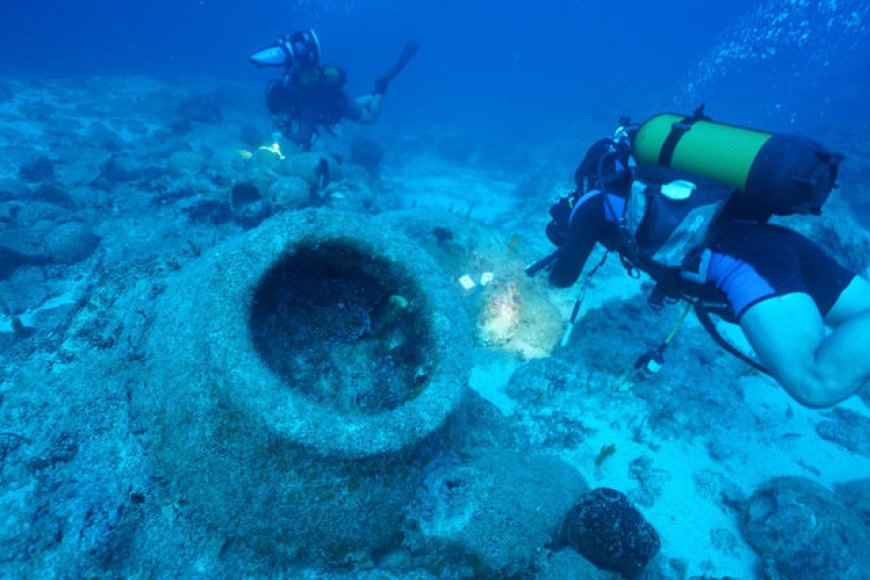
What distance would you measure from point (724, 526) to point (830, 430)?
255 cm

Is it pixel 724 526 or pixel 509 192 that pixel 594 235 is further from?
pixel 509 192

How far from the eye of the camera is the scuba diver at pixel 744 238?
2.78 metres

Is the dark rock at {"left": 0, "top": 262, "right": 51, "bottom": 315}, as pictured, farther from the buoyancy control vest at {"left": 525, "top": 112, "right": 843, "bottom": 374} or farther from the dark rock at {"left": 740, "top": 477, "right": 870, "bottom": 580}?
the dark rock at {"left": 740, "top": 477, "right": 870, "bottom": 580}

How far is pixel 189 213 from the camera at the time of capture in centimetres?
723

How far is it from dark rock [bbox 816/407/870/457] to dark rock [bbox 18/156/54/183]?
1621 cm

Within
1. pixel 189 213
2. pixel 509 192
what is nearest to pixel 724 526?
pixel 189 213

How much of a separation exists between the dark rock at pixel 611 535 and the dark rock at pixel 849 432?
4029 millimetres

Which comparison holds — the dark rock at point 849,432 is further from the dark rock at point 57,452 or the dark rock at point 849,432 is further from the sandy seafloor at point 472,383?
the dark rock at point 57,452

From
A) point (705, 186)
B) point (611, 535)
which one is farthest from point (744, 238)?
point (611, 535)

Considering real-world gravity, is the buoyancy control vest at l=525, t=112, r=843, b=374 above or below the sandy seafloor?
above

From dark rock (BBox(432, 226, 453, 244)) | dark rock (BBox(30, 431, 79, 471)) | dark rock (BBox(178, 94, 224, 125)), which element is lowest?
dark rock (BBox(178, 94, 224, 125))

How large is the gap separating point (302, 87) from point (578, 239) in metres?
9.69

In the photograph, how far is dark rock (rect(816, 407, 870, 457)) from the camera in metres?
5.27

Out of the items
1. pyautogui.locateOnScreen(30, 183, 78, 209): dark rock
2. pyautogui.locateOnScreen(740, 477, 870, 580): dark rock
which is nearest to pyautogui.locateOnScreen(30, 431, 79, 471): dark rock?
pyautogui.locateOnScreen(740, 477, 870, 580): dark rock
